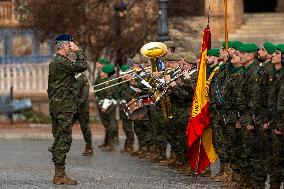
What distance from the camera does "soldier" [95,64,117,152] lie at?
75.6 ft

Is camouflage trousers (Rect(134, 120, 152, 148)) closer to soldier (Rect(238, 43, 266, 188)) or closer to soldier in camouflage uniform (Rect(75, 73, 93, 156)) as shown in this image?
soldier in camouflage uniform (Rect(75, 73, 93, 156))

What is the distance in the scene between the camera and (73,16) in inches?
1247

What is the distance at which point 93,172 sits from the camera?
18.0 m

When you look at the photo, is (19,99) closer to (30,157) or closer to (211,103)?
(30,157)

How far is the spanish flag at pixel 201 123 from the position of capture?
1672cm

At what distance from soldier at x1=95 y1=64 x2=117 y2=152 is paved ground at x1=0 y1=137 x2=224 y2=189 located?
54 centimetres

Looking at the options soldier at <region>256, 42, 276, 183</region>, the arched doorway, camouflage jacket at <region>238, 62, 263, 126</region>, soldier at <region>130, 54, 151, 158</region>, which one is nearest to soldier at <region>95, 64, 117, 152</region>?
soldier at <region>130, 54, 151, 158</region>

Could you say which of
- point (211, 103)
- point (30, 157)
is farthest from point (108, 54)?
point (211, 103)

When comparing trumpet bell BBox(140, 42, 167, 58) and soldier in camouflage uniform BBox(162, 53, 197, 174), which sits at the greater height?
trumpet bell BBox(140, 42, 167, 58)

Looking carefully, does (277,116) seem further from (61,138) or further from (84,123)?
(84,123)

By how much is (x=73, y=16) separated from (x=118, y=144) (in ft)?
26.1

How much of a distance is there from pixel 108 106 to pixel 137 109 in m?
2.64

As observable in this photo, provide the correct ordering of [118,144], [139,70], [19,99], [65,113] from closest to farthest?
[65,113], [139,70], [118,144], [19,99]

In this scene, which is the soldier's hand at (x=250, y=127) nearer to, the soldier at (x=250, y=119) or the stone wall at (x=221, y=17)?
the soldier at (x=250, y=119)
